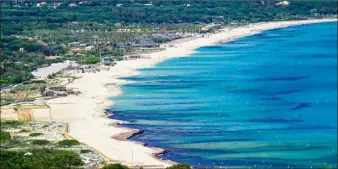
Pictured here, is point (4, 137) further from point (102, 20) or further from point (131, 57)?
point (102, 20)

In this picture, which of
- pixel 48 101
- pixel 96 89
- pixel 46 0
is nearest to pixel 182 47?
pixel 96 89

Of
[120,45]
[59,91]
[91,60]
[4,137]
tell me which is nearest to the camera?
[4,137]

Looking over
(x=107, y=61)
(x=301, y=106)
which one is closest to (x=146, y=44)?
(x=107, y=61)

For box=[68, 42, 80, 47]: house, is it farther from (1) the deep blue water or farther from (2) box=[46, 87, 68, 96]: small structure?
(2) box=[46, 87, 68, 96]: small structure

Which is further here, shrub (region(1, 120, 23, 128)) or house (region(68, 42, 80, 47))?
house (region(68, 42, 80, 47))

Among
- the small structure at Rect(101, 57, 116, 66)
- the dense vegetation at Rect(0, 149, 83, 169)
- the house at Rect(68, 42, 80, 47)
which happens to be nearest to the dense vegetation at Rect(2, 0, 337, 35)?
the house at Rect(68, 42, 80, 47)

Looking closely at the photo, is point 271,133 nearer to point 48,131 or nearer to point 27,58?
point 48,131
